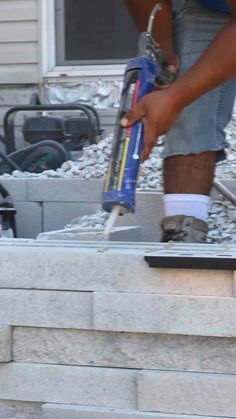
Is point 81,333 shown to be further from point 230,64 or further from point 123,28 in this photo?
point 123,28

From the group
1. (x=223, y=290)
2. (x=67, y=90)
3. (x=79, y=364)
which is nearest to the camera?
(x=223, y=290)

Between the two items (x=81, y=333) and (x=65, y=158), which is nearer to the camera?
(x=81, y=333)

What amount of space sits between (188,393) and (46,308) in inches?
19.2

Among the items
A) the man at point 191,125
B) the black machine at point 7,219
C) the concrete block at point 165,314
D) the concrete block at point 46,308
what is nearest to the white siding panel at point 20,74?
the black machine at point 7,219

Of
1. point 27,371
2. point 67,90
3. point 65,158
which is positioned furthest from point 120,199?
point 67,90

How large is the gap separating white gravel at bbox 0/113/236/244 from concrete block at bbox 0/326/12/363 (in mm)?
1246

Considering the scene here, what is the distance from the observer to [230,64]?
92.1 inches

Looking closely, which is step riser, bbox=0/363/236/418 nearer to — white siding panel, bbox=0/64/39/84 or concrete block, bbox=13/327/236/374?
concrete block, bbox=13/327/236/374

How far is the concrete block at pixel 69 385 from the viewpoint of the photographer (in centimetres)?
229

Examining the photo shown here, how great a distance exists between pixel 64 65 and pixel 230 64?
4.21m

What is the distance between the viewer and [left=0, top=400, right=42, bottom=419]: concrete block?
240 cm

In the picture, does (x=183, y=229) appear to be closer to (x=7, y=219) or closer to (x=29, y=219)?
(x=7, y=219)

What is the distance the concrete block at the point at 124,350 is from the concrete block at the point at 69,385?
3 cm

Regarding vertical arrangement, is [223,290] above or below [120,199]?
below
